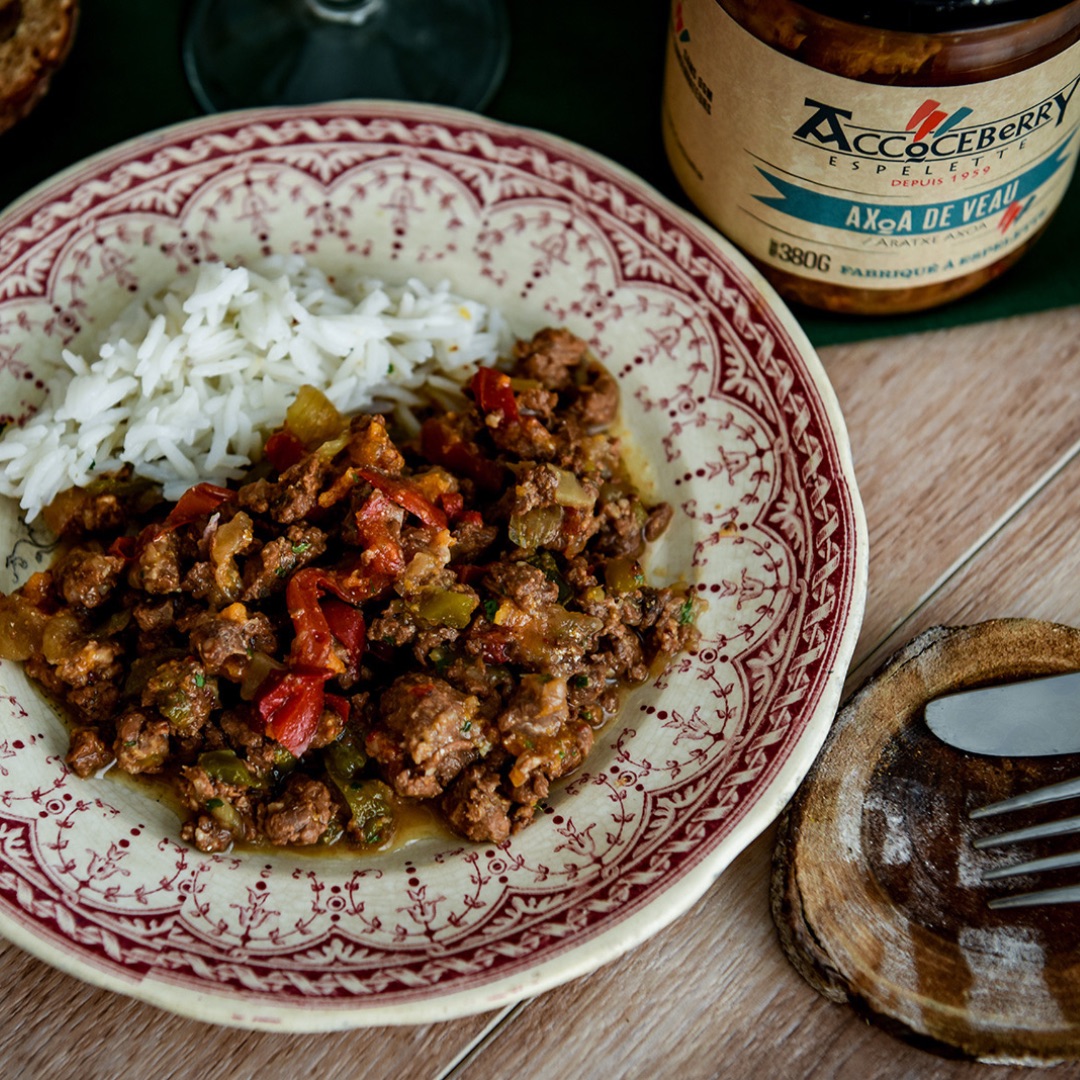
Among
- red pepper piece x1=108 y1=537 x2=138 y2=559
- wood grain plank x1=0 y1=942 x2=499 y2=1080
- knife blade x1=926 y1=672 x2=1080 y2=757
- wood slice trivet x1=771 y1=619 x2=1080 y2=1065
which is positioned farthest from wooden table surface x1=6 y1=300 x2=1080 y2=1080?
red pepper piece x1=108 y1=537 x2=138 y2=559

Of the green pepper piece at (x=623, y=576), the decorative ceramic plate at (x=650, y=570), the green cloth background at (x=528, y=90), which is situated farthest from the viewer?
the green cloth background at (x=528, y=90)

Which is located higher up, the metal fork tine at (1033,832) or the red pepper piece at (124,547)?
the red pepper piece at (124,547)

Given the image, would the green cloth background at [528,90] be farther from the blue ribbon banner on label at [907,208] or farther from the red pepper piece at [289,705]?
the red pepper piece at [289,705]

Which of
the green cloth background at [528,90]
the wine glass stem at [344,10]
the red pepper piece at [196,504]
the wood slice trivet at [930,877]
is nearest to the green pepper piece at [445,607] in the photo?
the red pepper piece at [196,504]

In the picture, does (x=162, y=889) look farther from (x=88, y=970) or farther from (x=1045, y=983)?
(x=1045, y=983)

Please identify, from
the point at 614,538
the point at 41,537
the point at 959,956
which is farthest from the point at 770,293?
the point at 41,537

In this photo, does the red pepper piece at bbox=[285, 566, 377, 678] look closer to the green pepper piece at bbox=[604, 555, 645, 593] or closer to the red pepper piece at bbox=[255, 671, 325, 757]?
the red pepper piece at bbox=[255, 671, 325, 757]

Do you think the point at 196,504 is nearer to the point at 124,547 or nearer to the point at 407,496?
the point at 124,547
